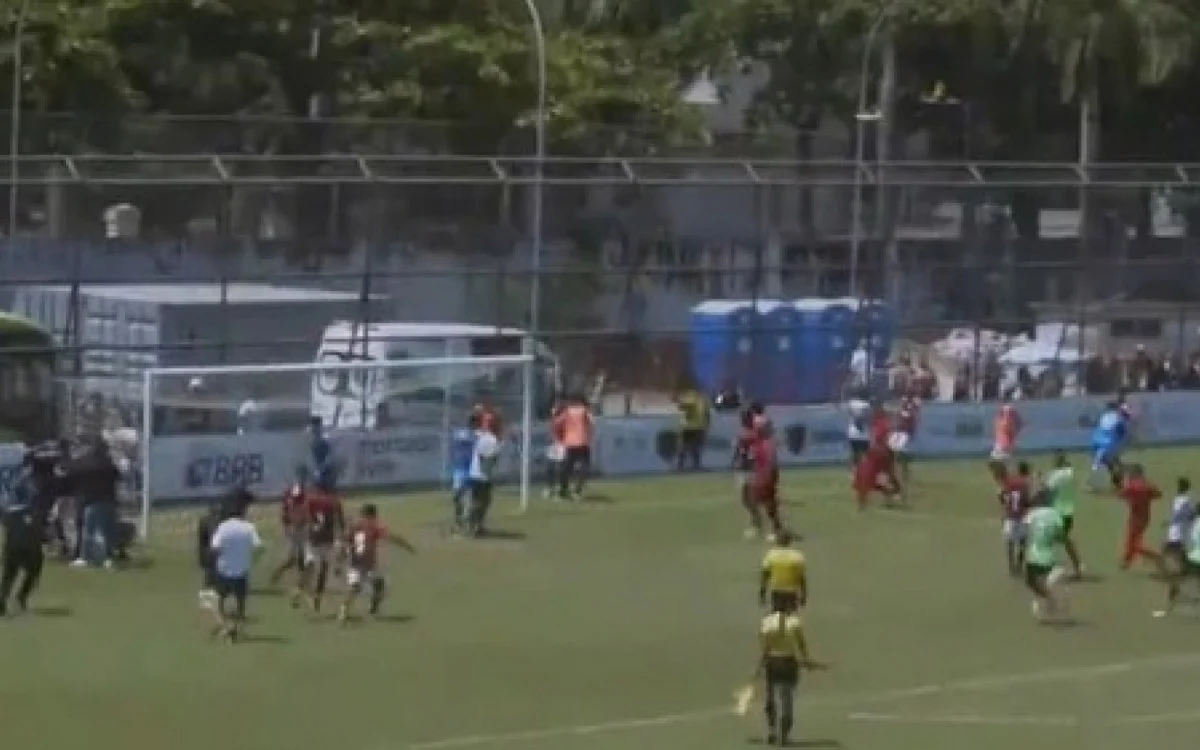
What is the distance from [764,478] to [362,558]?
9.84 meters

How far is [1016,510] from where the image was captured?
1539 inches

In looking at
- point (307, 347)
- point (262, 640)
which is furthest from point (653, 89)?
point (262, 640)

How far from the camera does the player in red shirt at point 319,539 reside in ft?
116

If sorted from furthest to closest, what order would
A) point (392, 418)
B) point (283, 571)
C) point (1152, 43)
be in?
point (1152, 43), point (392, 418), point (283, 571)

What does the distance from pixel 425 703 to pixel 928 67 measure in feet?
198

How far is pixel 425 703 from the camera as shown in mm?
30172

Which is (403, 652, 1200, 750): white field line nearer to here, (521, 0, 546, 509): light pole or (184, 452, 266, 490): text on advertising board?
(521, 0, 546, 509): light pole

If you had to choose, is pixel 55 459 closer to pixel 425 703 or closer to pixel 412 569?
pixel 412 569

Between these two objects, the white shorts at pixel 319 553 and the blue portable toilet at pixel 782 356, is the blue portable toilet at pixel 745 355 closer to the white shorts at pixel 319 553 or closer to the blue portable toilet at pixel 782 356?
→ the blue portable toilet at pixel 782 356

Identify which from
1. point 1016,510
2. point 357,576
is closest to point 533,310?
point 1016,510

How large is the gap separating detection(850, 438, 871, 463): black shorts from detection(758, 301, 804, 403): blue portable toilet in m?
6.33

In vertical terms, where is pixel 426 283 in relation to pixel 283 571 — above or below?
above

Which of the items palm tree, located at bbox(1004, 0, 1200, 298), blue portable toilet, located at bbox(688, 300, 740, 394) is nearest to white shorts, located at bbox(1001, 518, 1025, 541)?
blue portable toilet, located at bbox(688, 300, 740, 394)

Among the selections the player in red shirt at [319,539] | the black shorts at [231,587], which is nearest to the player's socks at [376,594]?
the player in red shirt at [319,539]
